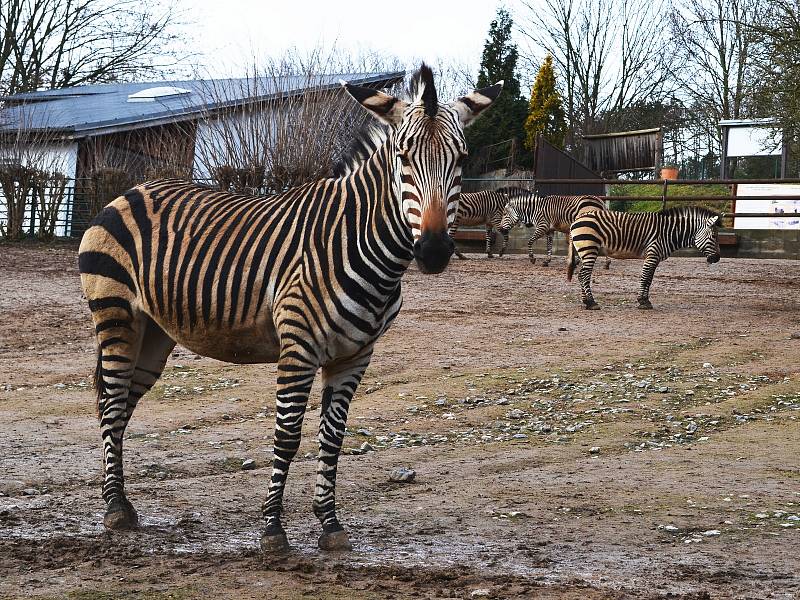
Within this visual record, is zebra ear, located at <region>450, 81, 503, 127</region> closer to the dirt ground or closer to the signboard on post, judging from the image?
the dirt ground

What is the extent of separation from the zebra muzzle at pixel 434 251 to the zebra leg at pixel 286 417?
0.84m

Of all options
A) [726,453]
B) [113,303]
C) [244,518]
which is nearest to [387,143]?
[113,303]

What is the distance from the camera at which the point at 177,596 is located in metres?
4.24

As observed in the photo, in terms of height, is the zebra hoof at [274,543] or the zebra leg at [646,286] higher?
the zebra leg at [646,286]

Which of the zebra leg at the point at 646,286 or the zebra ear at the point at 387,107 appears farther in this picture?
the zebra leg at the point at 646,286

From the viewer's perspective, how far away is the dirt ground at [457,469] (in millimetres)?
4645

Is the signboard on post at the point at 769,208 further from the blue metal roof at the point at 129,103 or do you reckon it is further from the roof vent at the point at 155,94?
the roof vent at the point at 155,94

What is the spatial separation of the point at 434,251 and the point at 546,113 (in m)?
41.1

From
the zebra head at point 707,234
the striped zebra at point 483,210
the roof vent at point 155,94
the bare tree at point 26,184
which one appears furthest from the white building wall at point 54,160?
the zebra head at point 707,234

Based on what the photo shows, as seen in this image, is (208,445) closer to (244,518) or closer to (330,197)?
(244,518)

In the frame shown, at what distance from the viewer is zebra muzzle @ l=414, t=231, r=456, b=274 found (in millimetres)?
4414

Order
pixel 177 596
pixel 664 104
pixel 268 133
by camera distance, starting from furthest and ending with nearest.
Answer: pixel 664 104
pixel 268 133
pixel 177 596

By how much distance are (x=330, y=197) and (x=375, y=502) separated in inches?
77.9

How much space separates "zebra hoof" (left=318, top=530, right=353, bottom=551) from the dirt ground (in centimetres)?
9
